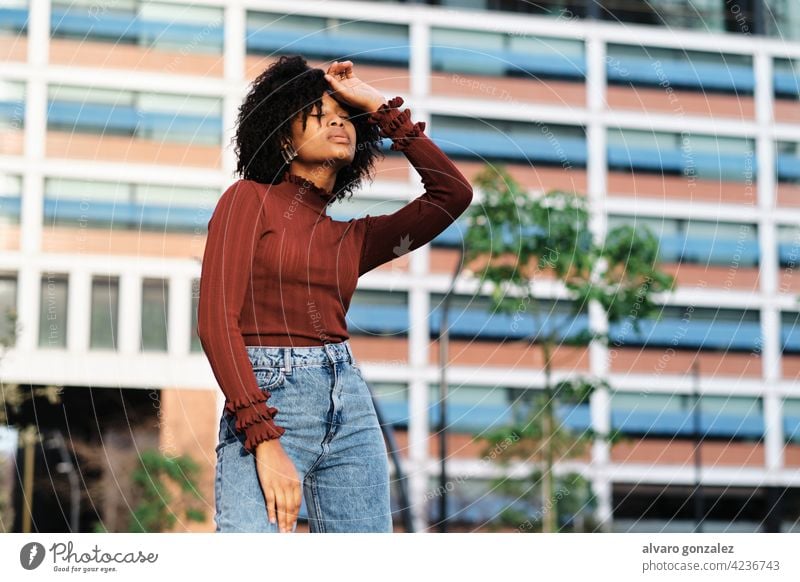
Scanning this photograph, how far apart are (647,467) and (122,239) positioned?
16.0 metres

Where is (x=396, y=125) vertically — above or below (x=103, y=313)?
below

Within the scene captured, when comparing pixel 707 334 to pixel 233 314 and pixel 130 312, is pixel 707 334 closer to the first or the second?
pixel 130 312

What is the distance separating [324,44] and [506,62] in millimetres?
5417

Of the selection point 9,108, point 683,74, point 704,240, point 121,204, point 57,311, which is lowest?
point 57,311

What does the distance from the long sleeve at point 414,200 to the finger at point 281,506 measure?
0.66 meters

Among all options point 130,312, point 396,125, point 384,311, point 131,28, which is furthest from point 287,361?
point 384,311

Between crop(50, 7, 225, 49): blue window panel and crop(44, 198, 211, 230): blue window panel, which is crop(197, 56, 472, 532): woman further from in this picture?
crop(44, 198, 211, 230): blue window panel

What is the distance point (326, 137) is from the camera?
3.45 metres

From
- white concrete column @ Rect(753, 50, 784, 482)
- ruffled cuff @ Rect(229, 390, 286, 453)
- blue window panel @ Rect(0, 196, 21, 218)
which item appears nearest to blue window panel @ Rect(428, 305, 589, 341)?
white concrete column @ Rect(753, 50, 784, 482)

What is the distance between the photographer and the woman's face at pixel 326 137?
3445 millimetres

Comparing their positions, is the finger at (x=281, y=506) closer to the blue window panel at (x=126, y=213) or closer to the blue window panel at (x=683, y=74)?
the blue window panel at (x=126, y=213)

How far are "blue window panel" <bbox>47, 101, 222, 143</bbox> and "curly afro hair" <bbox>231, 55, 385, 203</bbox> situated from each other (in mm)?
18421

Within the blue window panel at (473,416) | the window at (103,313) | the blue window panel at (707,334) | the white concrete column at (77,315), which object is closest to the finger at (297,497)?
the window at (103,313)
